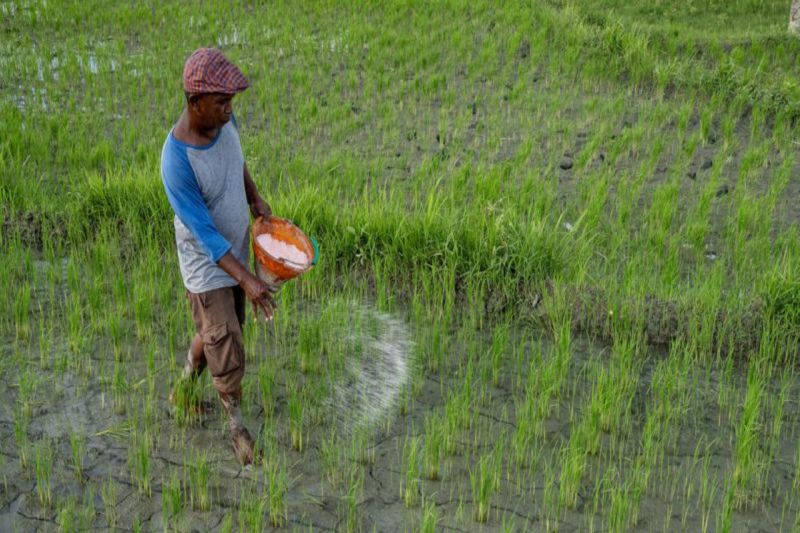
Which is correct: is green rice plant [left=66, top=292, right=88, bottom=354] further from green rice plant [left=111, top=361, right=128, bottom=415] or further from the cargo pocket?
the cargo pocket

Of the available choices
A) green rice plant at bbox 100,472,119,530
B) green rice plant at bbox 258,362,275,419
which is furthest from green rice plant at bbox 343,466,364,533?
green rice plant at bbox 100,472,119,530

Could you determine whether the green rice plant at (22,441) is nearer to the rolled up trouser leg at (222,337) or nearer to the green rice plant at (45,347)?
the green rice plant at (45,347)

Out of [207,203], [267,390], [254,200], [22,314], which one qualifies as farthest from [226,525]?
[22,314]

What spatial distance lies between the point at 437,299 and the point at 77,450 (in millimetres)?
1825

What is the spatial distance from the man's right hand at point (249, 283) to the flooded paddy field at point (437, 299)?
0.55m

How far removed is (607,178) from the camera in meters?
5.75

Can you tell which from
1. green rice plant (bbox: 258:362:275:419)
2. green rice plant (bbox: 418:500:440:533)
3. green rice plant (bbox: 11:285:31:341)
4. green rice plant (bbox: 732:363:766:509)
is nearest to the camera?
green rice plant (bbox: 418:500:440:533)

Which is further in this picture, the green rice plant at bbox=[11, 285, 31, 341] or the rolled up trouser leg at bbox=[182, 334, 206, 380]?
the green rice plant at bbox=[11, 285, 31, 341]

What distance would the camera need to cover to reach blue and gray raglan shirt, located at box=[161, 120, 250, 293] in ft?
10.1

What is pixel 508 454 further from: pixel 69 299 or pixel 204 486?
pixel 69 299

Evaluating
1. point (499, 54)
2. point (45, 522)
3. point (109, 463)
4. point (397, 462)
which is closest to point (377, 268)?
point (397, 462)

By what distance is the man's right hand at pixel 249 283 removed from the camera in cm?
310

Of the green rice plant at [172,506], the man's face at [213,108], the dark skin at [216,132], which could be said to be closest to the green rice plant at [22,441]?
the green rice plant at [172,506]

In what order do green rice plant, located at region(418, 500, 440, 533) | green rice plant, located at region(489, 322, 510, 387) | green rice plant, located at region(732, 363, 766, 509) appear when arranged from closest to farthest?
green rice plant, located at region(418, 500, 440, 533)
green rice plant, located at region(732, 363, 766, 509)
green rice plant, located at region(489, 322, 510, 387)
